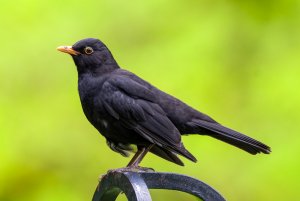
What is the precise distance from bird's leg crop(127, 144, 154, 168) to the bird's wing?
0.13m

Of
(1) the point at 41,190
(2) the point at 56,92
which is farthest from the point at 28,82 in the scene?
(1) the point at 41,190

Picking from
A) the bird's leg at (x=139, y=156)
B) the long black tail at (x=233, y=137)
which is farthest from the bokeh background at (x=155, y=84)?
the long black tail at (x=233, y=137)

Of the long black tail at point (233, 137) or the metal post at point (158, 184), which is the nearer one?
the metal post at point (158, 184)

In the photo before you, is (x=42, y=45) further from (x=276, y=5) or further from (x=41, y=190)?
(x=276, y=5)

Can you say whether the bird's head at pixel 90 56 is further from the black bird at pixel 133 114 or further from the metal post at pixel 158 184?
the metal post at pixel 158 184

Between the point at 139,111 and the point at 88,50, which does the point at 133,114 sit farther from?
the point at 88,50

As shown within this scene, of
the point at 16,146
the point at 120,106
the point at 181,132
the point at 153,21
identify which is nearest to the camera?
the point at 120,106

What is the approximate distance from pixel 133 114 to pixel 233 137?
2.10ft

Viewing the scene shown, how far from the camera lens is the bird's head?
5617mm

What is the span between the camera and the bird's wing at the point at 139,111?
5.17 m

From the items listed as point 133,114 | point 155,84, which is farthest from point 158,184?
point 155,84

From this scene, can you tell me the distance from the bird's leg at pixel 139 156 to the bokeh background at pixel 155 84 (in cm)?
63

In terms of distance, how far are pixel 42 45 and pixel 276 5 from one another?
1.99 metres

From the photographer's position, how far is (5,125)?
6328 mm
